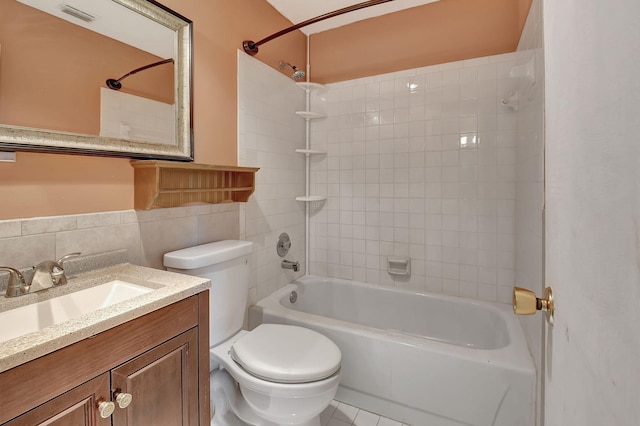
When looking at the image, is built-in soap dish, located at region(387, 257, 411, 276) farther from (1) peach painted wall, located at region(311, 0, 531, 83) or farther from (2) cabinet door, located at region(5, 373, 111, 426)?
(2) cabinet door, located at region(5, 373, 111, 426)

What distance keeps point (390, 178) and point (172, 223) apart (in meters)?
1.55

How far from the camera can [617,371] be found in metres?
0.31

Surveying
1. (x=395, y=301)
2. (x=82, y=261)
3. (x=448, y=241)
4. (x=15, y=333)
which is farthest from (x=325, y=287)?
(x=15, y=333)

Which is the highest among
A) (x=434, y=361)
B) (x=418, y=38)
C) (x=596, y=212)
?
(x=418, y=38)

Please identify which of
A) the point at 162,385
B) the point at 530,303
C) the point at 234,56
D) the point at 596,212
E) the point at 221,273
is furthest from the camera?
the point at 234,56

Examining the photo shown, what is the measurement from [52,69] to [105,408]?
3.47ft

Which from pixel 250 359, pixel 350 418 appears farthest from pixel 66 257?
pixel 350 418

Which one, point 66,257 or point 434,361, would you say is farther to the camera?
point 434,361

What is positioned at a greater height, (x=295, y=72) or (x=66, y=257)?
(x=295, y=72)

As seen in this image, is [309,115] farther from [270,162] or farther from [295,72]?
[270,162]

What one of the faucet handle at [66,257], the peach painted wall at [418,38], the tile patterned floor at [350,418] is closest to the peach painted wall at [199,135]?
the faucet handle at [66,257]

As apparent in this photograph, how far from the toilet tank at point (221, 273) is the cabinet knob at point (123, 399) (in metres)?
0.58

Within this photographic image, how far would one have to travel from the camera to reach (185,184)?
149 cm

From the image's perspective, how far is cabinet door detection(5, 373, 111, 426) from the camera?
62cm
